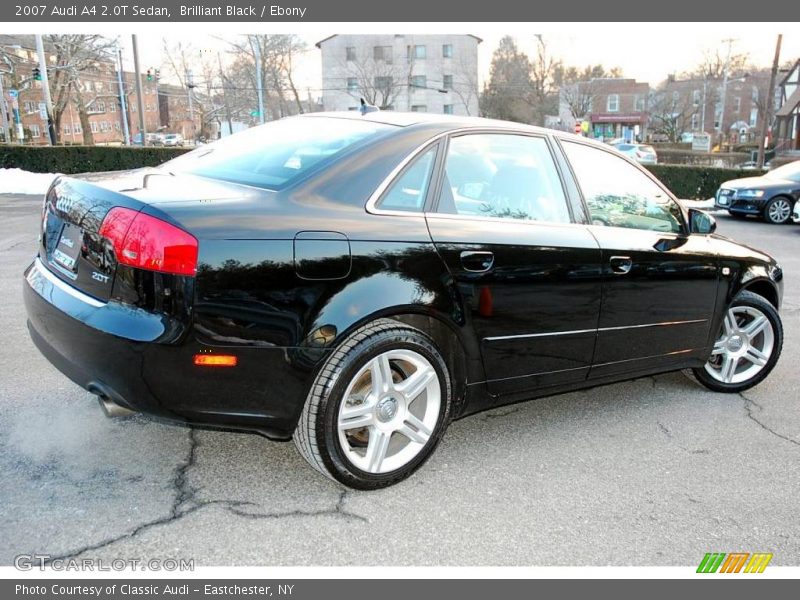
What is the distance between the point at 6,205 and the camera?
48.5ft

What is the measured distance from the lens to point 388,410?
3084 millimetres

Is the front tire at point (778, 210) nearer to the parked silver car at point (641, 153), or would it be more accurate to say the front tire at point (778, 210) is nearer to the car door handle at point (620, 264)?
the car door handle at point (620, 264)

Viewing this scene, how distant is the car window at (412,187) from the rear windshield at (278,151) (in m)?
0.24

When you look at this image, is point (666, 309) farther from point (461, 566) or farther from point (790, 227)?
point (790, 227)

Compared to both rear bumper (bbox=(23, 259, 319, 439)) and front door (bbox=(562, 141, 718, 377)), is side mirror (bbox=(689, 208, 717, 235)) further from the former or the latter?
rear bumper (bbox=(23, 259, 319, 439))

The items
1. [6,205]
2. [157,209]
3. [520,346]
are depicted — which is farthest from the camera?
[6,205]

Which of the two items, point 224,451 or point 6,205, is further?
point 6,205

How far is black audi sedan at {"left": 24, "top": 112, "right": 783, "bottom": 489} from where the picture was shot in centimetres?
262

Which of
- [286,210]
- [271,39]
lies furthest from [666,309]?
[271,39]

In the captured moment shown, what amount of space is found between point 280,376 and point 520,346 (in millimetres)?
1274

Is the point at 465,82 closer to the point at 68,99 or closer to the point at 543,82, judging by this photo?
the point at 543,82

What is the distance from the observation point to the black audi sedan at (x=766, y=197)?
15.3 metres

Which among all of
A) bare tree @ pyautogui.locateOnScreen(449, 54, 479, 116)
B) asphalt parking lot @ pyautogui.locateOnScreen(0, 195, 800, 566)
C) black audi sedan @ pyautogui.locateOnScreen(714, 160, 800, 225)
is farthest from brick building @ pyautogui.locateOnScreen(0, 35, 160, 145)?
asphalt parking lot @ pyautogui.locateOnScreen(0, 195, 800, 566)

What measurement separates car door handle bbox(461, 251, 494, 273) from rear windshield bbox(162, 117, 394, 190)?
2.32 feet
